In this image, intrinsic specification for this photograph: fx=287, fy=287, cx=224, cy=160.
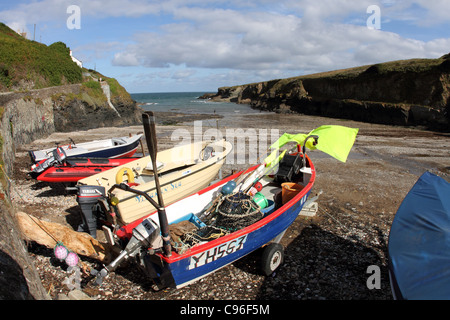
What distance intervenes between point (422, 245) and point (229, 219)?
375 cm

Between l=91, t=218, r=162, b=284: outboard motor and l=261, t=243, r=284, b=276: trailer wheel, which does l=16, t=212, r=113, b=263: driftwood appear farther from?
l=261, t=243, r=284, b=276: trailer wheel

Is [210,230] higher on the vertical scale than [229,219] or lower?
lower

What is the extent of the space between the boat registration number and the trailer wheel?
68 centimetres

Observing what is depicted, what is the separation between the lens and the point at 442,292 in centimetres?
404

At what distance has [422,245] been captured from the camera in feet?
16.9

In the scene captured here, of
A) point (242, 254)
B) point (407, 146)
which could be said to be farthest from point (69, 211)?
point (407, 146)

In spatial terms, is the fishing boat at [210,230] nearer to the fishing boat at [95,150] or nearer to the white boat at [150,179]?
the white boat at [150,179]

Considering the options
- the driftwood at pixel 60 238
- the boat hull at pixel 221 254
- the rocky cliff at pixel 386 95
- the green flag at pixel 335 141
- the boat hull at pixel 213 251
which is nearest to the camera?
the boat hull at pixel 213 251

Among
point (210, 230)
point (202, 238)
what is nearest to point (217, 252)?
point (202, 238)

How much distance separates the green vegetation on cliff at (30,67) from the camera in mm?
25938

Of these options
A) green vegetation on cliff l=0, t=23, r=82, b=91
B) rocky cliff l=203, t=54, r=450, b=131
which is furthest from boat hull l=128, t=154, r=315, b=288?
rocky cliff l=203, t=54, r=450, b=131

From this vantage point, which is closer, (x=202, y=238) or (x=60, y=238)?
(x=202, y=238)

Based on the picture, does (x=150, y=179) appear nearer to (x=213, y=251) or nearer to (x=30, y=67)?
(x=213, y=251)

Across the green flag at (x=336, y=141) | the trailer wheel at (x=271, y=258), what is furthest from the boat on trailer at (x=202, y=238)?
the green flag at (x=336, y=141)
